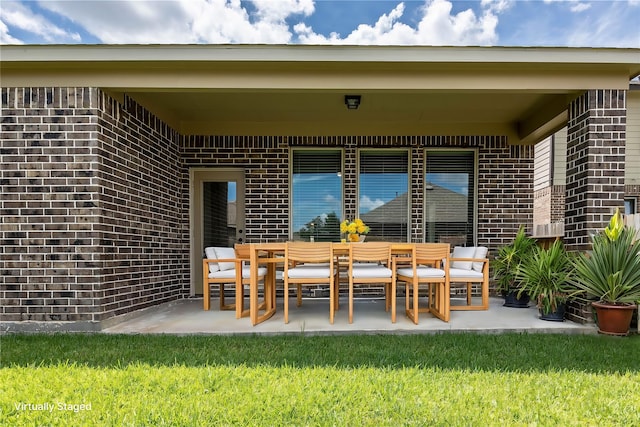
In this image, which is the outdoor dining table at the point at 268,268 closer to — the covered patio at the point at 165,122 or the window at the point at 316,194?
the covered patio at the point at 165,122

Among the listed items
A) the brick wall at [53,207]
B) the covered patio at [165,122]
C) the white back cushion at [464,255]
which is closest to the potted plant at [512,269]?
the covered patio at [165,122]

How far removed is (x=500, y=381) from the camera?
225 cm

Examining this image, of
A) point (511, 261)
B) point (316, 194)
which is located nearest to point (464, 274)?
point (511, 261)

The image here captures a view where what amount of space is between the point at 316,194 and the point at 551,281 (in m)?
3.48

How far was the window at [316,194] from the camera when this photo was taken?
585cm

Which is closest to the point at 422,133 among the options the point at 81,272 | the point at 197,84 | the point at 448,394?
the point at 197,84

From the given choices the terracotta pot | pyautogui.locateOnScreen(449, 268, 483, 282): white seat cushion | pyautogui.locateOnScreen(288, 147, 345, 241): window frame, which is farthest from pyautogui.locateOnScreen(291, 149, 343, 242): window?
the terracotta pot

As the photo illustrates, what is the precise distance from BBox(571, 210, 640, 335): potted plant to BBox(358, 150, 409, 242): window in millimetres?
2709

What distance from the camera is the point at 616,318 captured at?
11.1 ft

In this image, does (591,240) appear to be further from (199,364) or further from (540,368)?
(199,364)

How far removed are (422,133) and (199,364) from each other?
15.6 ft

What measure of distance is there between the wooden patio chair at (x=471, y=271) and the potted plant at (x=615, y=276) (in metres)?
1.09

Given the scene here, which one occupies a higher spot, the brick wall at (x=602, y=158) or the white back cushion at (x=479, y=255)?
the brick wall at (x=602, y=158)

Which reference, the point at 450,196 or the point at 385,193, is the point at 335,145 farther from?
the point at 450,196
